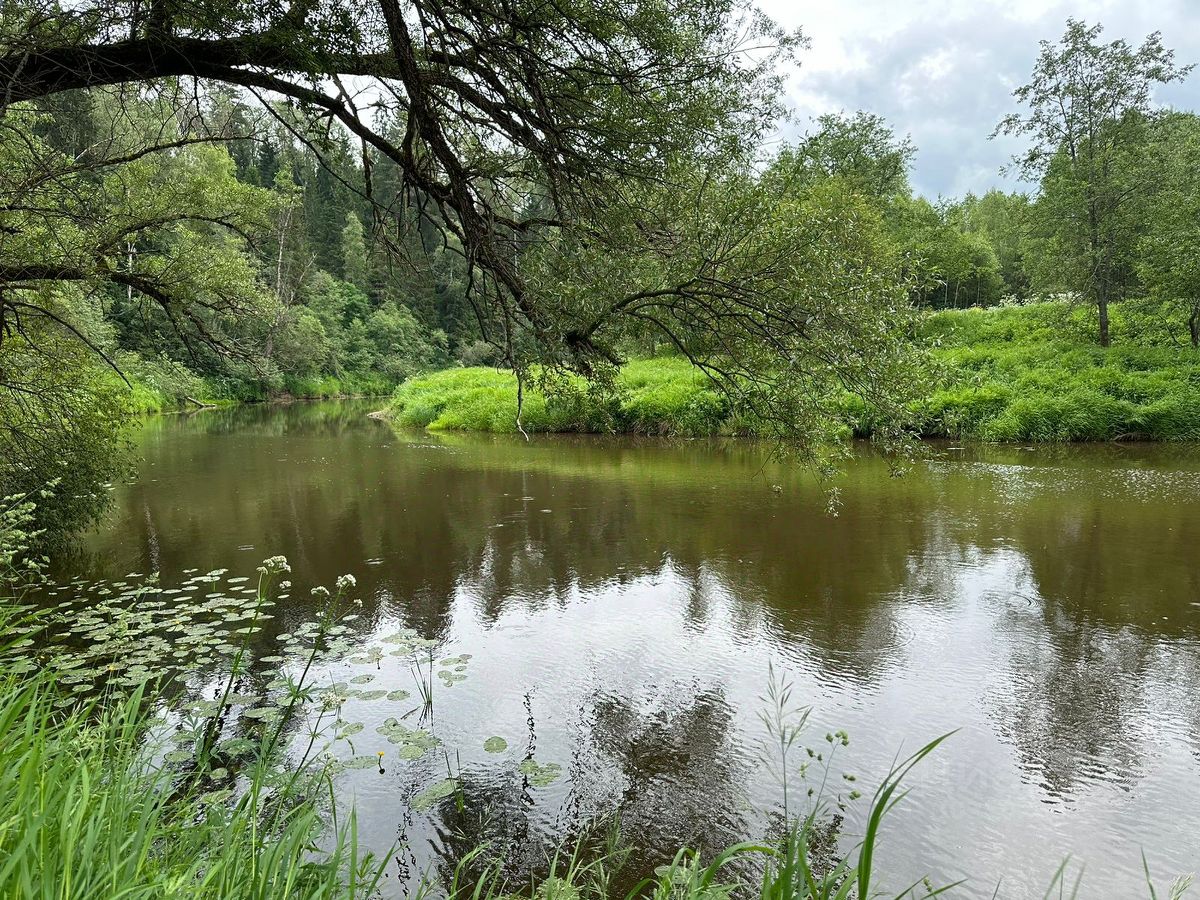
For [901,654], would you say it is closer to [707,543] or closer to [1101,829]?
[1101,829]

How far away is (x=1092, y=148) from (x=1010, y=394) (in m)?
8.21

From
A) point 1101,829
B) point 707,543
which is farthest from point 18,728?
point 707,543

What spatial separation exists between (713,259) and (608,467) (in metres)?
11.1

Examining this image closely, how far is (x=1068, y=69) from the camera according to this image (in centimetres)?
2052

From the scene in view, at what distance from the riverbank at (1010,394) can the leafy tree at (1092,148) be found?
5.29ft

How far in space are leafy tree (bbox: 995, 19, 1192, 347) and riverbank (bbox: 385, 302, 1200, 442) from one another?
5.29ft

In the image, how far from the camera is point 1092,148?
20609 mm

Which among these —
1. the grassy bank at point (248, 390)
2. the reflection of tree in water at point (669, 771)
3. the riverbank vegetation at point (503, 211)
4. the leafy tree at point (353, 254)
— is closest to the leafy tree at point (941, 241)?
the riverbank vegetation at point (503, 211)

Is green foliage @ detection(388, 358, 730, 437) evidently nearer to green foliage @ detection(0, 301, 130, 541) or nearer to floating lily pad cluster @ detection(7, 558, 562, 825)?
green foliage @ detection(0, 301, 130, 541)

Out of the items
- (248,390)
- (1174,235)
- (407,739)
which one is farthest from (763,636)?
(248,390)

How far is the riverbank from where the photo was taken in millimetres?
17625

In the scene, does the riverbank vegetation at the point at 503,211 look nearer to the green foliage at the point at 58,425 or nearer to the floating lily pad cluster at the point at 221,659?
the green foliage at the point at 58,425

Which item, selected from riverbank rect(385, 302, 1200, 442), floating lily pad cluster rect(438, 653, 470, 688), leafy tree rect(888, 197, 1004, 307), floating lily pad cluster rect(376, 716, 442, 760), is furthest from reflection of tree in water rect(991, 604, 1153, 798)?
leafy tree rect(888, 197, 1004, 307)

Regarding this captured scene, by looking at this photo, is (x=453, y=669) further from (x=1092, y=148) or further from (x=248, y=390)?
(x=248, y=390)
